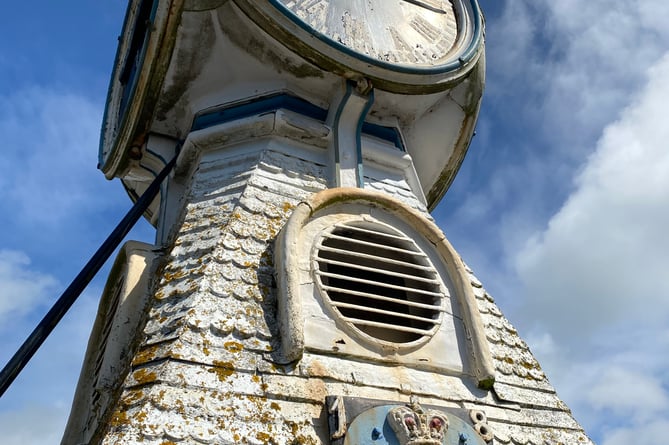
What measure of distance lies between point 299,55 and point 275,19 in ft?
1.42

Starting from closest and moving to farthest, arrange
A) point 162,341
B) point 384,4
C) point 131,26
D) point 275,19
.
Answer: point 162,341 → point 275,19 → point 384,4 → point 131,26

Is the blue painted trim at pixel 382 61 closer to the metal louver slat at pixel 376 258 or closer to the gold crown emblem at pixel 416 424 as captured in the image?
the metal louver slat at pixel 376 258

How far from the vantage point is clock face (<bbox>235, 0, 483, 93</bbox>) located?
6.27m

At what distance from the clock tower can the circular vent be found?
0.07ft

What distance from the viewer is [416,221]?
567 centimetres

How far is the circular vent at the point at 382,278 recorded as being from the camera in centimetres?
492

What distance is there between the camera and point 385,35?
24.0 ft

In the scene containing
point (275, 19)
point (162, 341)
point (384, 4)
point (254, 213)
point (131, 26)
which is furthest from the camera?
point (131, 26)

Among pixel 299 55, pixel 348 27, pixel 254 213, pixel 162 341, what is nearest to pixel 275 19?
pixel 299 55

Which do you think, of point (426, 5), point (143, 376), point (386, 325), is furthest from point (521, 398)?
point (426, 5)

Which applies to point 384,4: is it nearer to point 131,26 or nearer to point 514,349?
point 131,26

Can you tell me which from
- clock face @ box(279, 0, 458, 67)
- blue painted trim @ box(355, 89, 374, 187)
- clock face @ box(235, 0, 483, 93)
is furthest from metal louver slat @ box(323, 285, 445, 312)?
clock face @ box(279, 0, 458, 67)

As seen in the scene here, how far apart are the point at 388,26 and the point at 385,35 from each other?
8.9 inches

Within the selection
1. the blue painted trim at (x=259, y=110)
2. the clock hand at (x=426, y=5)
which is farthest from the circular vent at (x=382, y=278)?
the clock hand at (x=426, y=5)
